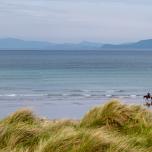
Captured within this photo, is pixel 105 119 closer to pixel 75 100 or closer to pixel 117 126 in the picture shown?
pixel 117 126

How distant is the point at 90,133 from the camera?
22.6ft

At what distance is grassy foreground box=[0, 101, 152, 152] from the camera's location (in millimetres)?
6540

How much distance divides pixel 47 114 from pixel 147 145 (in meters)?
21.4

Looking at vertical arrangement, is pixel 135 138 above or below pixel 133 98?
above

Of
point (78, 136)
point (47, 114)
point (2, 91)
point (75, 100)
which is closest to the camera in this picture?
point (78, 136)

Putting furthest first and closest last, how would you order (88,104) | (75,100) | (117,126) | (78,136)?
(75,100), (88,104), (117,126), (78,136)

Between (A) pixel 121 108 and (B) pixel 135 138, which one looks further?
(A) pixel 121 108

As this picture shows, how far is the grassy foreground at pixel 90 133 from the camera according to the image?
257 inches

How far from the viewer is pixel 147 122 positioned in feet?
30.9

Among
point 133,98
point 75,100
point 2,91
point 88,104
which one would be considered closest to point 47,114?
point 88,104

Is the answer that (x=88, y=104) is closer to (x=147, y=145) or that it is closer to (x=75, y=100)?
(x=75, y=100)

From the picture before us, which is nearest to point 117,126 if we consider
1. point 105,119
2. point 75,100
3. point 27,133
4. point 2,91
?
point 105,119

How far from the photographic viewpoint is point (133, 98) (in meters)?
39.2

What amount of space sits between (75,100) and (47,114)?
8913mm
